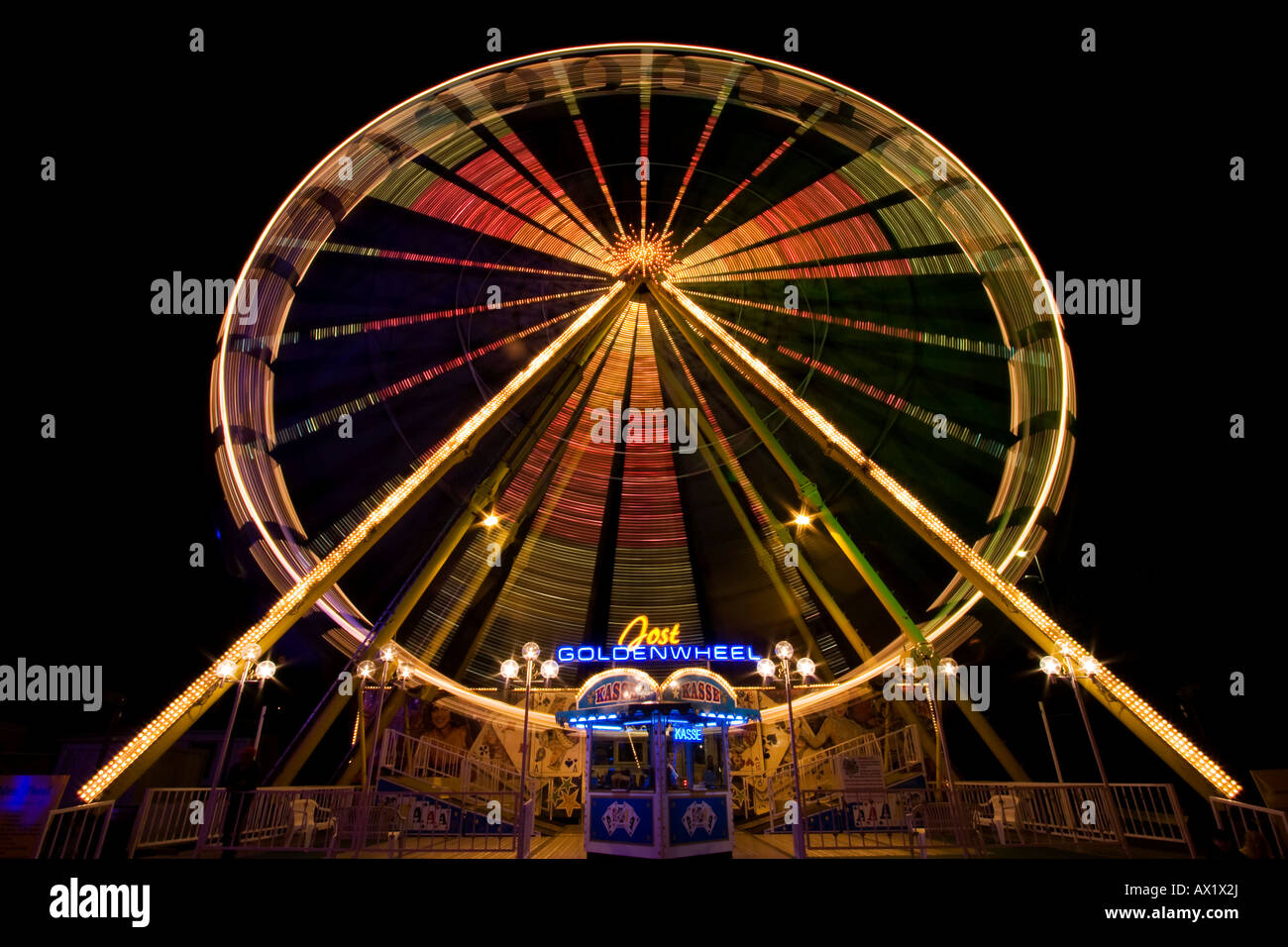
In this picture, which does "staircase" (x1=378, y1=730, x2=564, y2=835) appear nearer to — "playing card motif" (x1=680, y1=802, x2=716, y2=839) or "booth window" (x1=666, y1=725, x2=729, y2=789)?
"booth window" (x1=666, y1=725, x2=729, y2=789)

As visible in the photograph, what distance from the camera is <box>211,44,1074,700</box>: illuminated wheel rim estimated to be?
12195 millimetres

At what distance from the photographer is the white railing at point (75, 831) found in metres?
6.37

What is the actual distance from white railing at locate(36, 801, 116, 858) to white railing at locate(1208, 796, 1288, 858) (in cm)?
1212

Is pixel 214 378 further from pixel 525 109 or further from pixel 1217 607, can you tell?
pixel 1217 607

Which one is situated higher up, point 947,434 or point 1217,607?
point 947,434

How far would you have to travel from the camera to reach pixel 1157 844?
28.2ft

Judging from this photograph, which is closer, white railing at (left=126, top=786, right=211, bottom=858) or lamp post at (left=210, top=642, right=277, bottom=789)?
white railing at (left=126, top=786, right=211, bottom=858)

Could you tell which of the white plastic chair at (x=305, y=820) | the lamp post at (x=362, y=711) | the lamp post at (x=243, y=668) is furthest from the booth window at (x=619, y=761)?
the lamp post at (x=243, y=668)

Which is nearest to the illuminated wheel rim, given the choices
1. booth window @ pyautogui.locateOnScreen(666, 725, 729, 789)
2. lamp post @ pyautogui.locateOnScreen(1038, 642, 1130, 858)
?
lamp post @ pyautogui.locateOnScreen(1038, 642, 1130, 858)

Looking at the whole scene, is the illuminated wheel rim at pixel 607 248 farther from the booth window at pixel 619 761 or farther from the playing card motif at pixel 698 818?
the playing card motif at pixel 698 818

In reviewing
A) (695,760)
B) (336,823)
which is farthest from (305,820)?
(695,760)

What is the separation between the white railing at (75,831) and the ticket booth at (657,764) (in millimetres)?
5751
